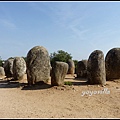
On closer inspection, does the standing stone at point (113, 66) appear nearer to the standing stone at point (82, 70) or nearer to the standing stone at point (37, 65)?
the standing stone at point (82, 70)

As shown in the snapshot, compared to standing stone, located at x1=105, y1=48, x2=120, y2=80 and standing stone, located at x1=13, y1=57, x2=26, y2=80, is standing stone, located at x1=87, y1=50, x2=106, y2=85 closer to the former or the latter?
standing stone, located at x1=105, y1=48, x2=120, y2=80

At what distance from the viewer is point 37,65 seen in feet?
38.4

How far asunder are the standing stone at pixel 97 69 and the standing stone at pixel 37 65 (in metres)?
3.06

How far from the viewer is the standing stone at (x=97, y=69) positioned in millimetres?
11070

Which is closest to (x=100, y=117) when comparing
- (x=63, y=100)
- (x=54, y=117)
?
(x=54, y=117)

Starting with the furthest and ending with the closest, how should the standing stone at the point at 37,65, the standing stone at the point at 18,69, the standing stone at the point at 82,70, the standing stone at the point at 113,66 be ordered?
1. the standing stone at the point at 82,70
2. the standing stone at the point at 18,69
3. the standing stone at the point at 113,66
4. the standing stone at the point at 37,65

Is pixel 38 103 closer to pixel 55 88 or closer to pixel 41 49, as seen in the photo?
pixel 55 88

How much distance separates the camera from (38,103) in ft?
24.1

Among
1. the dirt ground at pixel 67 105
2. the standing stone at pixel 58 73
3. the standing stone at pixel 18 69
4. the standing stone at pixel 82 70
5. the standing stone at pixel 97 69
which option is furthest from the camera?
the standing stone at pixel 82 70

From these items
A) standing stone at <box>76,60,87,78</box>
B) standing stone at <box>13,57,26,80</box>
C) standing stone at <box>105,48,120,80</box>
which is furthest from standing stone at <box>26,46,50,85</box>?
standing stone at <box>76,60,87,78</box>

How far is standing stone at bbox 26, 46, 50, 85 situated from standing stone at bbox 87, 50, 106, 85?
306cm

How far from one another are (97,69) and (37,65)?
4.04 metres

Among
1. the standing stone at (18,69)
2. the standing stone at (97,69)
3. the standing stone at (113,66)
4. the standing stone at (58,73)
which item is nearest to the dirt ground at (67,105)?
the standing stone at (58,73)

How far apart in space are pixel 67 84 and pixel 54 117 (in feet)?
17.9
